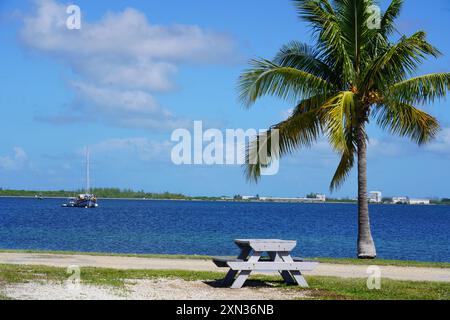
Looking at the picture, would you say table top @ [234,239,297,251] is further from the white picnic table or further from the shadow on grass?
the shadow on grass

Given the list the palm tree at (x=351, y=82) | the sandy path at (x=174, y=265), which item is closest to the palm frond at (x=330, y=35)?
the palm tree at (x=351, y=82)

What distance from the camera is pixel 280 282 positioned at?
13.5 meters

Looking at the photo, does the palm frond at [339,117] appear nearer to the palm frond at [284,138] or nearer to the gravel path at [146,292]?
the palm frond at [284,138]

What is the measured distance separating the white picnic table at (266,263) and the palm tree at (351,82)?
691 centimetres

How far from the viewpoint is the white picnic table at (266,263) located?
487 inches

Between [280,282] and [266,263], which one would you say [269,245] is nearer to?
[266,263]

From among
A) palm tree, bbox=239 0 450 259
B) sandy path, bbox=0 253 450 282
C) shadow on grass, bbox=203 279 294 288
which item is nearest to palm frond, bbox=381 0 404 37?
palm tree, bbox=239 0 450 259

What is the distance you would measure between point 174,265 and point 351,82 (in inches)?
303

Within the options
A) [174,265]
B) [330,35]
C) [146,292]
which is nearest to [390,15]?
[330,35]

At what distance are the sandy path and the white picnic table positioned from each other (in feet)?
8.72

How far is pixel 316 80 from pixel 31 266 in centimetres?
983

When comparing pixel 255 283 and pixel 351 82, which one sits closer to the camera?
pixel 255 283

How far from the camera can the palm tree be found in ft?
64.3
